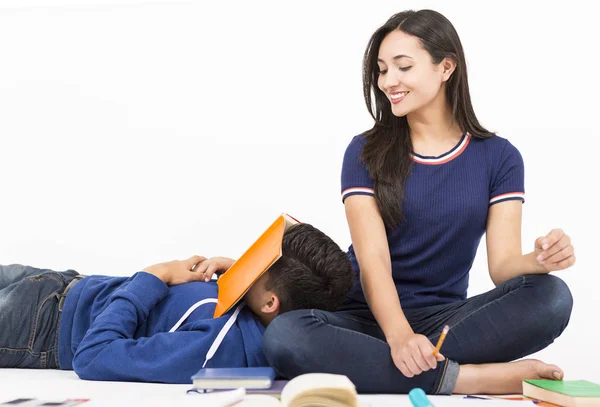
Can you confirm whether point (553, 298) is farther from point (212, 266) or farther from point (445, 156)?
point (212, 266)

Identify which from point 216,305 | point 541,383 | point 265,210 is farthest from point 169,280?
point 265,210

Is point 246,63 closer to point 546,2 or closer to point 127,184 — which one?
point 127,184

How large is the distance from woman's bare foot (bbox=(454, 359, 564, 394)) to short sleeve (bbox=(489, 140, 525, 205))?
398 millimetres

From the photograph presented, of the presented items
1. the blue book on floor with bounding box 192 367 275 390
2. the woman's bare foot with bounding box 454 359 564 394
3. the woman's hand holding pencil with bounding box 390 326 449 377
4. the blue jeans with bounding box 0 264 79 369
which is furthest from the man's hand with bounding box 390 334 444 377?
the blue jeans with bounding box 0 264 79 369

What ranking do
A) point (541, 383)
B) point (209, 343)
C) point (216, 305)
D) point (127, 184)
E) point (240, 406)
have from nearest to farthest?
point (240, 406) < point (541, 383) < point (209, 343) < point (216, 305) < point (127, 184)

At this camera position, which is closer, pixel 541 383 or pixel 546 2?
pixel 541 383

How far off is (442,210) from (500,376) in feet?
1.33

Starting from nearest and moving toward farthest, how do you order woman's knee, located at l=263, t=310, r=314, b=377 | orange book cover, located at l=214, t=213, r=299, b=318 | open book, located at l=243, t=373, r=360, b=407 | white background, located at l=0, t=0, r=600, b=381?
1. open book, located at l=243, t=373, r=360, b=407
2. woman's knee, located at l=263, t=310, r=314, b=377
3. orange book cover, located at l=214, t=213, r=299, b=318
4. white background, located at l=0, t=0, r=600, b=381

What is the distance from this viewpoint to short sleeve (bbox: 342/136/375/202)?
179cm

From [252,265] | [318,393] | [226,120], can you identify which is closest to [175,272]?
[252,265]

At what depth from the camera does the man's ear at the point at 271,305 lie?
66.2 inches

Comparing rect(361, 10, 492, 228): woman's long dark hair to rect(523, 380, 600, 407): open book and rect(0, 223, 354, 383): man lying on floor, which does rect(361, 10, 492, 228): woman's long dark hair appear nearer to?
rect(0, 223, 354, 383): man lying on floor

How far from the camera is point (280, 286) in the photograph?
1.68 meters

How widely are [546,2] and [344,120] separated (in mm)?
870
